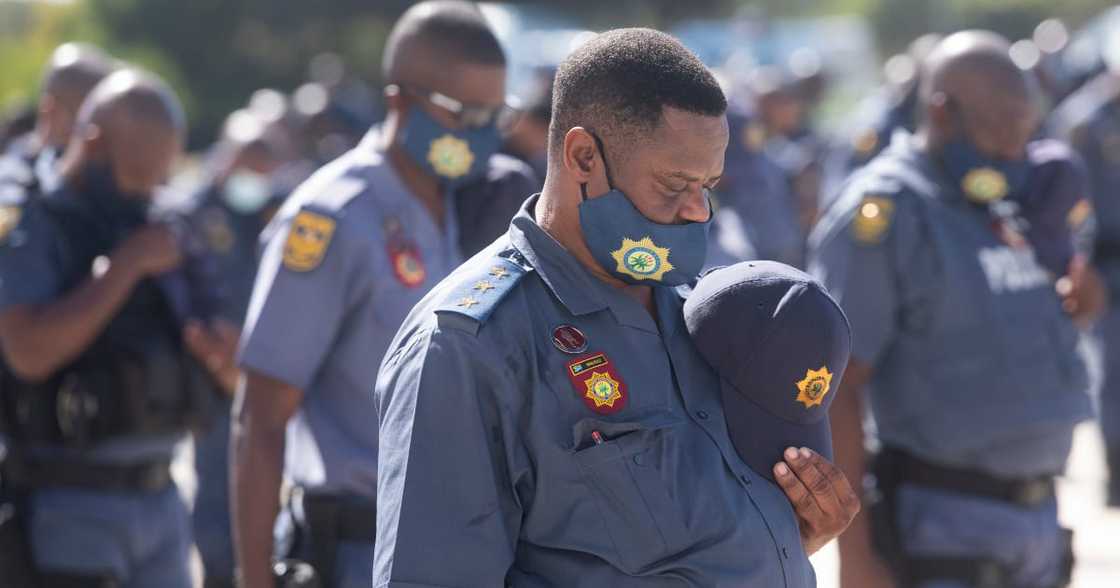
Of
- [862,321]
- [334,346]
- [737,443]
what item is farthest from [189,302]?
[737,443]

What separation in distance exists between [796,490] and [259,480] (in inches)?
60.4

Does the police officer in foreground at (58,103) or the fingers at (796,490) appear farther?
the police officer in foreground at (58,103)

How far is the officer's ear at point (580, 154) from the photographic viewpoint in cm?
250

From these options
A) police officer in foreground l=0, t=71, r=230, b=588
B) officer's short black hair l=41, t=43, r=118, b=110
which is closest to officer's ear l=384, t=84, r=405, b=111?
police officer in foreground l=0, t=71, r=230, b=588

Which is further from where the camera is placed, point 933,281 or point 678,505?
point 933,281

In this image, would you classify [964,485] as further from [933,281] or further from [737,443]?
[737,443]

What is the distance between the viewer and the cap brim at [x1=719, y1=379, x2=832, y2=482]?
8.23 feet

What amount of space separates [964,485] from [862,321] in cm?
57

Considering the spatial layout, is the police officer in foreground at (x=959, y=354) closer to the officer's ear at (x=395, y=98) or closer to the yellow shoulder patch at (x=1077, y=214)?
the yellow shoulder patch at (x=1077, y=214)

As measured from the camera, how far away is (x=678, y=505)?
2377mm

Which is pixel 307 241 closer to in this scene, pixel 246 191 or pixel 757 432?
pixel 757 432

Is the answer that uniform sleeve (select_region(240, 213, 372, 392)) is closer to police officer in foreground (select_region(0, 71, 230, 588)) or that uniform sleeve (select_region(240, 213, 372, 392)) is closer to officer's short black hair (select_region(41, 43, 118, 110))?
police officer in foreground (select_region(0, 71, 230, 588))

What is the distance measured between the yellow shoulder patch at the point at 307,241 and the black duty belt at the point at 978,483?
1.94m

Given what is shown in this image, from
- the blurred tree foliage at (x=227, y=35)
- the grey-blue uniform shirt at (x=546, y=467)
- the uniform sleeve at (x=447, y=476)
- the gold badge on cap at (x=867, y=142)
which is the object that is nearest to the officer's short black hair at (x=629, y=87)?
the grey-blue uniform shirt at (x=546, y=467)
